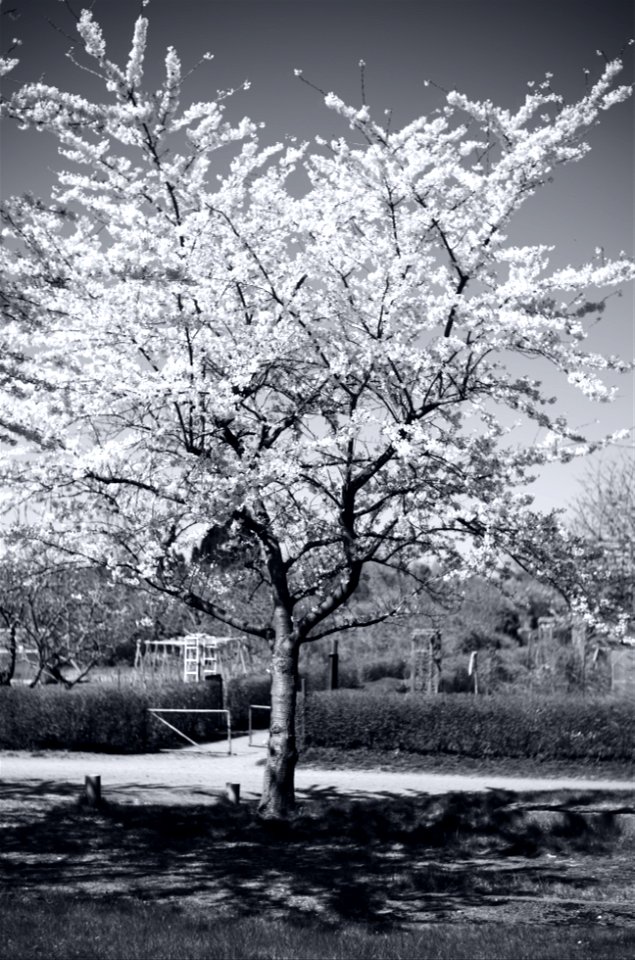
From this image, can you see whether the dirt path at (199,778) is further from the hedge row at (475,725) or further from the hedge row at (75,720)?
the hedge row at (475,725)

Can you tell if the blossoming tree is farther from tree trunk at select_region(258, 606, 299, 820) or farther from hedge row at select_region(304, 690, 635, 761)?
hedge row at select_region(304, 690, 635, 761)

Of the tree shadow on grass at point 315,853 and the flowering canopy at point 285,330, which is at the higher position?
the flowering canopy at point 285,330

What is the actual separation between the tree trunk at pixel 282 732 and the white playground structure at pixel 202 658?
41.4ft

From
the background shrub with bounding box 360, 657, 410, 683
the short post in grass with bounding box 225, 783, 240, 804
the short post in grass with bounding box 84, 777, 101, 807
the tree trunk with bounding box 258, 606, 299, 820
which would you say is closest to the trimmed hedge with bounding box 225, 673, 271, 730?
the background shrub with bounding box 360, 657, 410, 683

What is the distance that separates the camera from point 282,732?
425 inches

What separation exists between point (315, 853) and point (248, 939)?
155 inches

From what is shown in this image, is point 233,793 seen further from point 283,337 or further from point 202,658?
point 202,658

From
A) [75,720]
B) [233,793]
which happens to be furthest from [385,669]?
[233,793]

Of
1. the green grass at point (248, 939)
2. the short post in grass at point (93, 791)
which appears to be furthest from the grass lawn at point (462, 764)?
the green grass at point (248, 939)

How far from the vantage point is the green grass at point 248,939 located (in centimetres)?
552

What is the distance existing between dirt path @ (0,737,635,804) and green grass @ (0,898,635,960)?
636cm

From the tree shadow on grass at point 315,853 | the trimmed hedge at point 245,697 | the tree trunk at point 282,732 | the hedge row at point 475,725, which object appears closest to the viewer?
the tree shadow on grass at point 315,853

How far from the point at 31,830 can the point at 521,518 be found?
243 inches

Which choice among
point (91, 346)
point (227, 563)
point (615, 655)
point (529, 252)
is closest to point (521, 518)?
point (529, 252)
